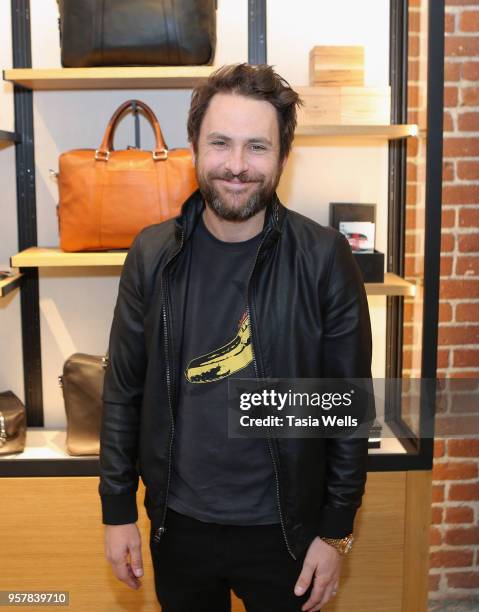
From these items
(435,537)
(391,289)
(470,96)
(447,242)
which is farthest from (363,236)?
(435,537)

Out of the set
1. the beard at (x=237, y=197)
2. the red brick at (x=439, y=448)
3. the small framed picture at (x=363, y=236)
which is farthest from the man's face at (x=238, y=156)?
the red brick at (x=439, y=448)

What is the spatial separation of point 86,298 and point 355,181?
39.1 inches

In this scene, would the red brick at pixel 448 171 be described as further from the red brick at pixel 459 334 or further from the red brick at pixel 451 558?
the red brick at pixel 451 558

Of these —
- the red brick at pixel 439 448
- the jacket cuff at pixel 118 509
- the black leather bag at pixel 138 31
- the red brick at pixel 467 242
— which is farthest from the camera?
the red brick at pixel 439 448

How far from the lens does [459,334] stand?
8.81ft

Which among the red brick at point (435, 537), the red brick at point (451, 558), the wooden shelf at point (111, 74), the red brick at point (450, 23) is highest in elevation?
the red brick at point (450, 23)

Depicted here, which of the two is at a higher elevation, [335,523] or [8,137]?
[8,137]

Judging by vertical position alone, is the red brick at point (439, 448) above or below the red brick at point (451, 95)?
below

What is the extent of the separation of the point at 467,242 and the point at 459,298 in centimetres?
20

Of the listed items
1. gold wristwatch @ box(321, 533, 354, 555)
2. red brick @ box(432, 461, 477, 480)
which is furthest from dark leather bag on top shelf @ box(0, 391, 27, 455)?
red brick @ box(432, 461, 477, 480)

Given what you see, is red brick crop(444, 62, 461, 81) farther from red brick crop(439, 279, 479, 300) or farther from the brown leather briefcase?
the brown leather briefcase

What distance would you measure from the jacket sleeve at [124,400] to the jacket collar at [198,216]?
0.12 meters

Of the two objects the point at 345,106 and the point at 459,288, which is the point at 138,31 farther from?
the point at 459,288

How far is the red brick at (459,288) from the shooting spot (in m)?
2.67
